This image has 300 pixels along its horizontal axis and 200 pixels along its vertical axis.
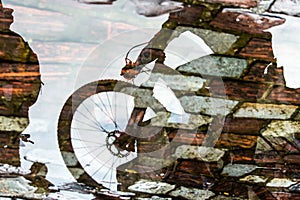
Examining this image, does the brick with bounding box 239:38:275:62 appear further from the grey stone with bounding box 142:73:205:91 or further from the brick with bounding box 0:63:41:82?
the brick with bounding box 0:63:41:82

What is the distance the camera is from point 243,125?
1.82m

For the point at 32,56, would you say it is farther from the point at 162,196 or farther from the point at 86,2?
the point at 162,196

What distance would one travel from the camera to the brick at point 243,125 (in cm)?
180

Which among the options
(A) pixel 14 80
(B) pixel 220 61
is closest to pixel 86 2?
(A) pixel 14 80

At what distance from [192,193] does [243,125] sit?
486 mm

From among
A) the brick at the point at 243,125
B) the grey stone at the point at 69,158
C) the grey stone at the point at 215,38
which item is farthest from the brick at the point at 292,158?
the grey stone at the point at 69,158

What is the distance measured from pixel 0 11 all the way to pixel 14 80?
0.94 feet

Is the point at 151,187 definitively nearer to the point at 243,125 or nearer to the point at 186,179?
the point at 186,179

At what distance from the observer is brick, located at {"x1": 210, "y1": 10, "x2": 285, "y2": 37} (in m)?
1.51

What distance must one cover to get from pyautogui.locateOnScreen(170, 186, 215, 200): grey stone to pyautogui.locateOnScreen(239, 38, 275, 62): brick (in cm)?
77

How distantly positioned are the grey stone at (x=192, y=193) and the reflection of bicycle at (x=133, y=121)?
0.16 meters

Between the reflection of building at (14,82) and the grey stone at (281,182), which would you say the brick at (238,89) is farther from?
the reflection of building at (14,82)

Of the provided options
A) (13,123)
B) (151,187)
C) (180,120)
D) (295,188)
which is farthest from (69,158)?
(295,188)

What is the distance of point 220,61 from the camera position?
5.39 ft
